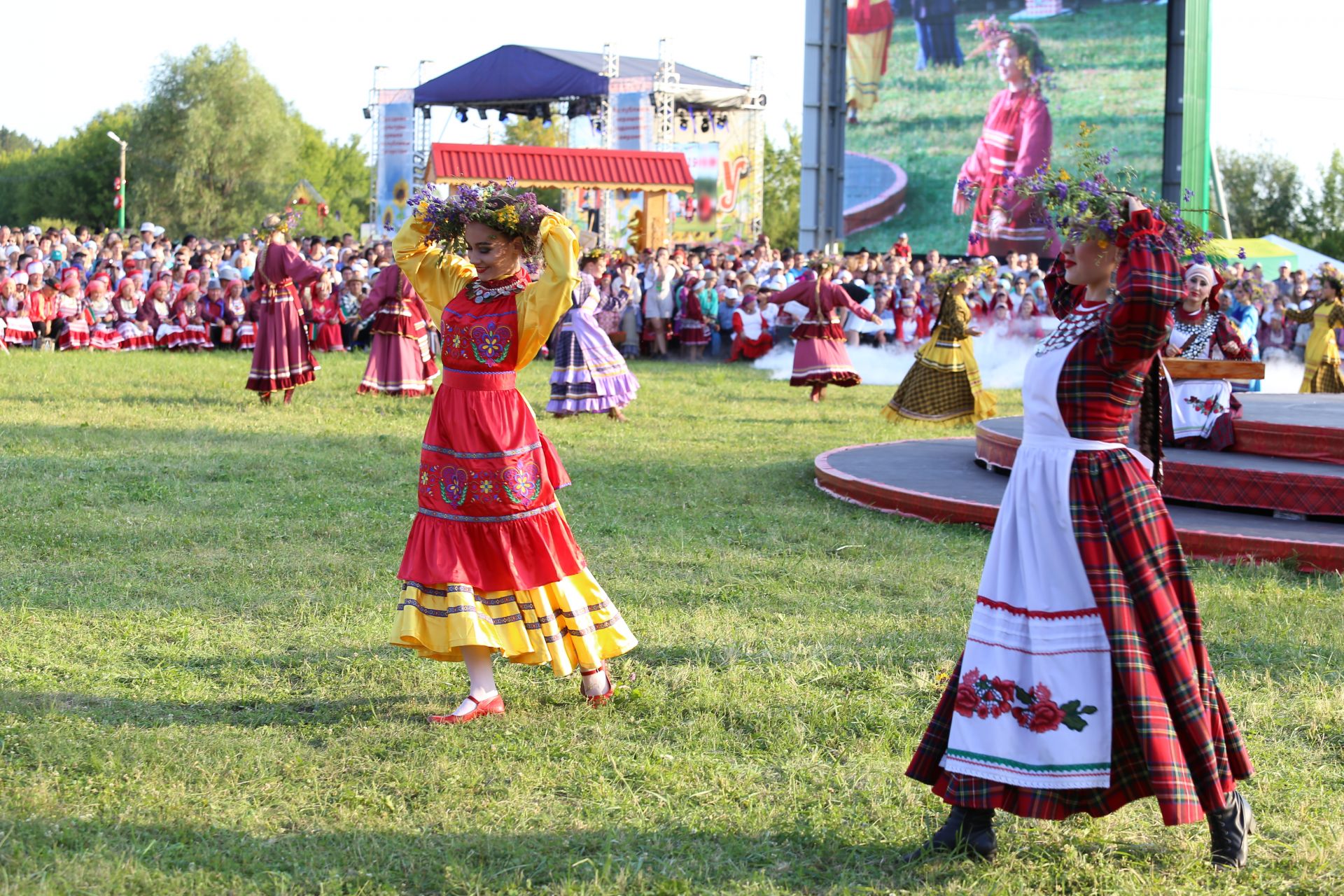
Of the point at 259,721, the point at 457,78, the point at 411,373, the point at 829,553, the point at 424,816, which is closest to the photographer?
the point at 424,816

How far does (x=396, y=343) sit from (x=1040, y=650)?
11.1m

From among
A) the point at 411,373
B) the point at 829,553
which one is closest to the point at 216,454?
the point at 411,373

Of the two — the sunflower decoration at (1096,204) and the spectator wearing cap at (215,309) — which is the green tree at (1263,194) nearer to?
the spectator wearing cap at (215,309)

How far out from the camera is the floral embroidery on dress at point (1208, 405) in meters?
9.70

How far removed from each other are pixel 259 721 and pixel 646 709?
4.34 feet

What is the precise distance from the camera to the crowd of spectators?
19.4 metres

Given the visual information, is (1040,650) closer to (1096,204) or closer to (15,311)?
(1096,204)

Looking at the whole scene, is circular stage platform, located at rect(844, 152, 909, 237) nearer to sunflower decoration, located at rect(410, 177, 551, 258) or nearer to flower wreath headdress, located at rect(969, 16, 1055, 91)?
flower wreath headdress, located at rect(969, 16, 1055, 91)

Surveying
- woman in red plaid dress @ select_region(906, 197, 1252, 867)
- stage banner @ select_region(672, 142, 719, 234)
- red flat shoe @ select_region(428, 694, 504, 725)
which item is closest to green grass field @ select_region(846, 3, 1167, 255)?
stage banner @ select_region(672, 142, 719, 234)

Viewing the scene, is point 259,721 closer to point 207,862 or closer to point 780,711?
point 207,862

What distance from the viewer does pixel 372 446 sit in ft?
35.9

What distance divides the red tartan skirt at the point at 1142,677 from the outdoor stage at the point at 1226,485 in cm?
428

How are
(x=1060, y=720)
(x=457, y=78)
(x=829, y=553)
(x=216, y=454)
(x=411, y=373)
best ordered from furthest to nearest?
(x=457, y=78), (x=411, y=373), (x=216, y=454), (x=829, y=553), (x=1060, y=720)

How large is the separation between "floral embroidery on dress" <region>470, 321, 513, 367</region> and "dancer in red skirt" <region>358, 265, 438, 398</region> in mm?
8888
